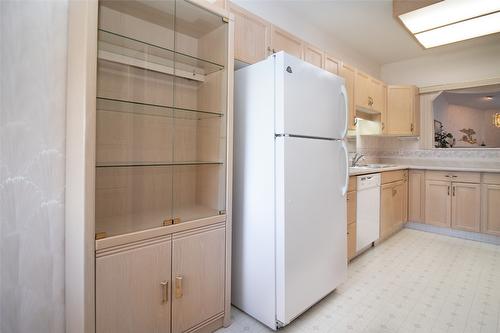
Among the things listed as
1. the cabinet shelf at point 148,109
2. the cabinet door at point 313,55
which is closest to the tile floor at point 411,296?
the cabinet shelf at point 148,109

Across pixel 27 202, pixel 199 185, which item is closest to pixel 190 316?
pixel 199 185

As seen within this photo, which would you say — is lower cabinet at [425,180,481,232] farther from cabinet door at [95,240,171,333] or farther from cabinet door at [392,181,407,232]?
cabinet door at [95,240,171,333]

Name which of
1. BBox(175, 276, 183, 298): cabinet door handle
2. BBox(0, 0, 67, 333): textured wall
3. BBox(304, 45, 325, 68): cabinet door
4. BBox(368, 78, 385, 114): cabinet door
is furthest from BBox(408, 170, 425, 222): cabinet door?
BBox(0, 0, 67, 333): textured wall

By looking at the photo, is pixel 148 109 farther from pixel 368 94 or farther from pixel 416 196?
pixel 416 196

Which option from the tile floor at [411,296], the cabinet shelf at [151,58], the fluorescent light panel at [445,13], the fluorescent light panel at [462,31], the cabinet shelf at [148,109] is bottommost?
the tile floor at [411,296]

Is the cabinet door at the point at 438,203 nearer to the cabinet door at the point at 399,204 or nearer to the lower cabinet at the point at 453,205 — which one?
the lower cabinet at the point at 453,205

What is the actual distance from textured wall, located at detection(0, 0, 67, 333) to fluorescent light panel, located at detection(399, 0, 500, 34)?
2741mm

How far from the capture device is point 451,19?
249 cm

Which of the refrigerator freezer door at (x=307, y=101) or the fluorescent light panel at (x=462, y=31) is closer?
the refrigerator freezer door at (x=307, y=101)

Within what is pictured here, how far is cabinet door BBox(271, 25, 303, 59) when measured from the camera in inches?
89.6

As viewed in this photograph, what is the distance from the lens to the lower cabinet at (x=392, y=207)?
3262mm

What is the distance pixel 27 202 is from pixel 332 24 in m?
3.35

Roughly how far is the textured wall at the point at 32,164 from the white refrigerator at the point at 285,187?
3.46 feet

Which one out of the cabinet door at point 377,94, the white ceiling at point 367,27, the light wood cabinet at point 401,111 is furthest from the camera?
the light wood cabinet at point 401,111
